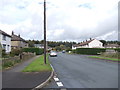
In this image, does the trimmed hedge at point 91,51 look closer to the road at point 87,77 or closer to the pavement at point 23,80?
the road at point 87,77

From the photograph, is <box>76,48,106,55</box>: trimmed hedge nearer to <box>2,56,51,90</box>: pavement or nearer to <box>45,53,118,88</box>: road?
<box>45,53,118,88</box>: road

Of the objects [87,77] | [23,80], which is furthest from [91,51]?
[23,80]

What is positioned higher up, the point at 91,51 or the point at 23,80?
the point at 23,80

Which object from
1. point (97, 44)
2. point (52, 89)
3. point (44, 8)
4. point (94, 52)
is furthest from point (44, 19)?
point (97, 44)

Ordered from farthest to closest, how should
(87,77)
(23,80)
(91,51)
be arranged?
(91,51)
(87,77)
(23,80)

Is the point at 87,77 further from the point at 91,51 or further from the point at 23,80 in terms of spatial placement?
the point at 91,51

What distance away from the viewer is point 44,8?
15.9 metres

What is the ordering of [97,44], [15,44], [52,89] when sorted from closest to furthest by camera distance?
1. [52,89]
2. [15,44]
3. [97,44]

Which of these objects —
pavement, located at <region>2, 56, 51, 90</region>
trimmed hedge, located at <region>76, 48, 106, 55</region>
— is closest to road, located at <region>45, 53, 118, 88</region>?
pavement, located at <region>2, 56, 51, 90</region>

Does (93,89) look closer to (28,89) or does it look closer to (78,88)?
(78,88)

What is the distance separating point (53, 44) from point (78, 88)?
470 feet

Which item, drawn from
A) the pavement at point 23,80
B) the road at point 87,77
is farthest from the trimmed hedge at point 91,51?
the pavement at point 23,80

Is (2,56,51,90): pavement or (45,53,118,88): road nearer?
(2,56,51,90): pavement

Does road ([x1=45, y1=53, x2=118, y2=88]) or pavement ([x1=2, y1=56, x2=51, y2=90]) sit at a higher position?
pavement ([x1=2, y1=56, x2=51, y2=90])
